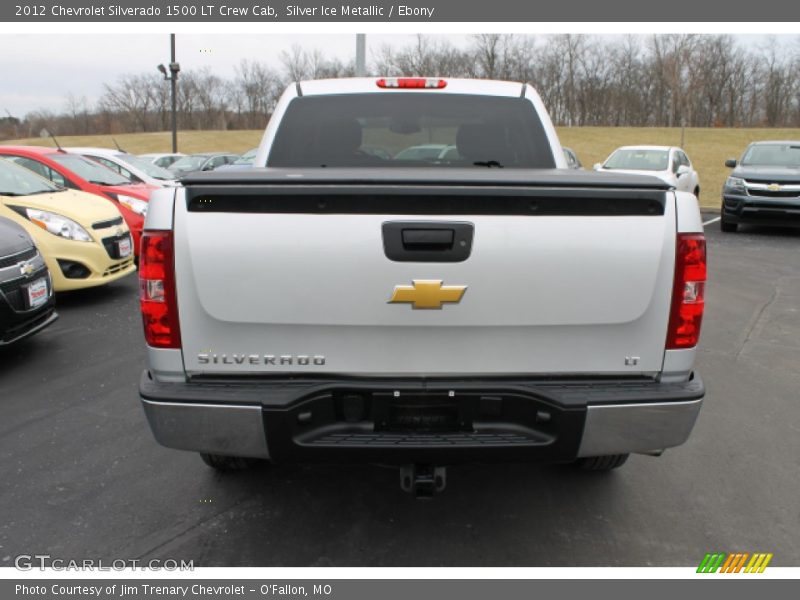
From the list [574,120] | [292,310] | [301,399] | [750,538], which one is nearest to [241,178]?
[292,310]

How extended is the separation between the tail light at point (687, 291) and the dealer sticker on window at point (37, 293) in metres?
4.67

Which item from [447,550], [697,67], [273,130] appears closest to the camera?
[447,550]

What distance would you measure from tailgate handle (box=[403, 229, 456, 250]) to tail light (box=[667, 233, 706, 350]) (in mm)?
856

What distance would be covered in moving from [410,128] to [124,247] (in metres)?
4.74

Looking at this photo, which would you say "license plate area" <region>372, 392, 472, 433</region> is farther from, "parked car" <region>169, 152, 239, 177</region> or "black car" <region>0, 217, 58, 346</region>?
"parked car" <region>169, 152, 239, 177</region>

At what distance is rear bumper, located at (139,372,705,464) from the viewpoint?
2.35 m

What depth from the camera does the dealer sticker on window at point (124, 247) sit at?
7340 mm

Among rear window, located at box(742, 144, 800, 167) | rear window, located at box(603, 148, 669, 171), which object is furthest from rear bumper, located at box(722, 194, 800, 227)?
rear window, located at box(603, 148, 669, 171)

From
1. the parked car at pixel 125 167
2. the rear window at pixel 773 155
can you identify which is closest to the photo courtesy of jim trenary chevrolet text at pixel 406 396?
the parked car at pixel 125 167

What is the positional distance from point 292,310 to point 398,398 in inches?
20.2

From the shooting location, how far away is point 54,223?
6684 mm

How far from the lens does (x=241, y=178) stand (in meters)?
2.32
